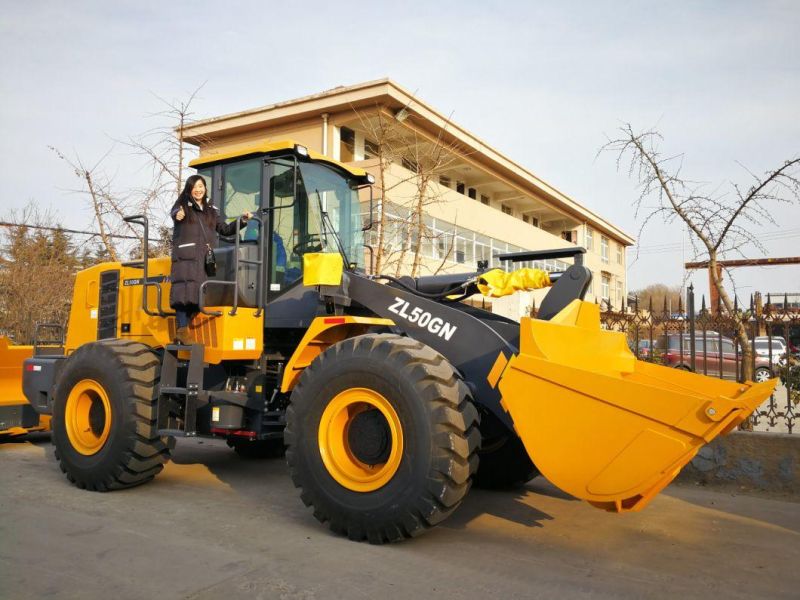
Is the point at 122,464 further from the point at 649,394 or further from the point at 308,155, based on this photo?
the point at 649,394

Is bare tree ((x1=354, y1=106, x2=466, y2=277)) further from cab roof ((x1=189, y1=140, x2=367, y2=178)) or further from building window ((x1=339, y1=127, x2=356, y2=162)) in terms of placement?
building window ((x1=339, y1=127, x2=356, y2=162))

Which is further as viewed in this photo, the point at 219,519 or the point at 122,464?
the point at 122,464

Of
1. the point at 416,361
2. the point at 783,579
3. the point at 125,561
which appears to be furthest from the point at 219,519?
the point at 783,579

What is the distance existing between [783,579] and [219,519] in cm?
396

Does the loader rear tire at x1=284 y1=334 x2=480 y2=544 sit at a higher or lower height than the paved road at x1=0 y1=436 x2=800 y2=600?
higher

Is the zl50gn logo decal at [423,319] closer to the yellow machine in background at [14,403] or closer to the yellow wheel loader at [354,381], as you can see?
the yellow wheel loader at [354,381]

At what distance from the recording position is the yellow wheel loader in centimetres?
399

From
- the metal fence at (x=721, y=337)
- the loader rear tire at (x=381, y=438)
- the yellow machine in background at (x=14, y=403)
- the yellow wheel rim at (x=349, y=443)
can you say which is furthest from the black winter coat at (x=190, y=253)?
the metal fence at (x=721, y=337)

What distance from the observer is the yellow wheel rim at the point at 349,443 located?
4.43 m

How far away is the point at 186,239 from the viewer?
5.98 metres

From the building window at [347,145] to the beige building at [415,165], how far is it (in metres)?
0.04

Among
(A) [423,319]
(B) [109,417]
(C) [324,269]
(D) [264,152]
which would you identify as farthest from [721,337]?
(B) [109,417]

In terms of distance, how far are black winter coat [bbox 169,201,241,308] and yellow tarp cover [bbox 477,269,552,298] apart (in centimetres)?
254

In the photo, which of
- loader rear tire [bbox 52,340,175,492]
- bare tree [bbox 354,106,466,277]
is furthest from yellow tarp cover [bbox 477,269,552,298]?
bare tree [bbox 354,106,466,277]
